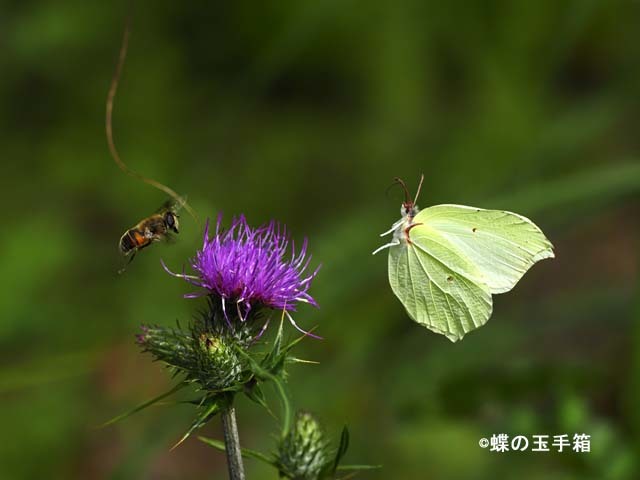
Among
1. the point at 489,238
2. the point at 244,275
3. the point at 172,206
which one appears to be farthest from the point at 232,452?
the point at 489,238

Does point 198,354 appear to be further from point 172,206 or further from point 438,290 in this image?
point 438,290

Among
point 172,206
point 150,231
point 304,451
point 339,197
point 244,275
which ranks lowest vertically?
point 304,451

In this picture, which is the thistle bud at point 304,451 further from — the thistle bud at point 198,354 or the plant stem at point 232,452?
the thistle bud at point 198,354

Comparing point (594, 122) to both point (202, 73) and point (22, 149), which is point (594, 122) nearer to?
point (202, 73)

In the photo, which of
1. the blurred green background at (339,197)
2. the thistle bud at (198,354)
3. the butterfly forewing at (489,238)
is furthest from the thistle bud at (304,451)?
the blurred green background at (339,197)

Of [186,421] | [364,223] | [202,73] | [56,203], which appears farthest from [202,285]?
[202,73]

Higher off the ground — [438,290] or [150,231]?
[438,290]

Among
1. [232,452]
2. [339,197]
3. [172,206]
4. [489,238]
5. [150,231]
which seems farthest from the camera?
[339,197]

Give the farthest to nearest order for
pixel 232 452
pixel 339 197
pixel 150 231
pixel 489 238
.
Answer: pixel 339 197
pixel 489 238
pixel 150 231
pixel 232 452
